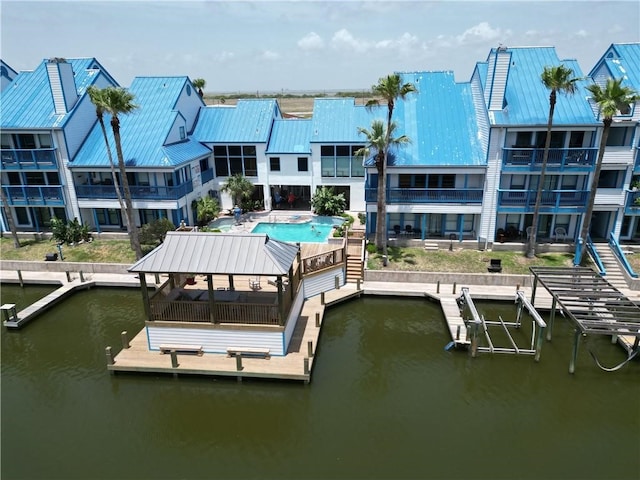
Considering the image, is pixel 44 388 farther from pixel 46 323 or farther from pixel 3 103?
pixel 3 103

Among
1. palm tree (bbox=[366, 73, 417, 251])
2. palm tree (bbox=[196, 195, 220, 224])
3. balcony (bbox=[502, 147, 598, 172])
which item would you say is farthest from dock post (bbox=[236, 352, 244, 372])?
balcony (bbox=[502, 147, 598, 172])

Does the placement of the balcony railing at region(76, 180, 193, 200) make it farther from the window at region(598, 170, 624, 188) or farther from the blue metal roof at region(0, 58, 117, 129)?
the window at region(598, 170, 624, 188)

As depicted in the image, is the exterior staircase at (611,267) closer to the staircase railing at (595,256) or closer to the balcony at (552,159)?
the staircase railing at (595,256)

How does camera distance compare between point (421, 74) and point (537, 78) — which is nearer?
point (537, 78)

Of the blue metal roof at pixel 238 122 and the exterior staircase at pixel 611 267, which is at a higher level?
the blue metal roof at pixel 238 122

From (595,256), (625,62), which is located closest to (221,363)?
(595,256)

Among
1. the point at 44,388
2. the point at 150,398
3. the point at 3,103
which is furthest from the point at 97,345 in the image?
the point at 3,103

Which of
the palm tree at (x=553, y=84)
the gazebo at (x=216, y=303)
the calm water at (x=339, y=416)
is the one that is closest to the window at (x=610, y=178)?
the palm tree at (x=553, y=84)
